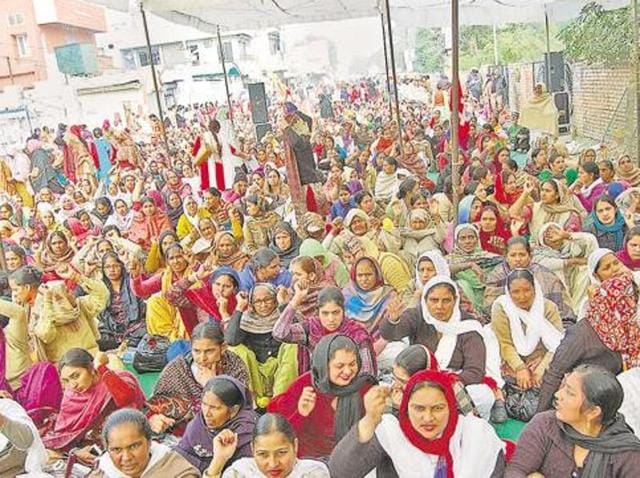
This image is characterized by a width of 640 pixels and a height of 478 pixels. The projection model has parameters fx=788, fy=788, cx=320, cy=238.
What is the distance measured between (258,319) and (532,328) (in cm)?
133

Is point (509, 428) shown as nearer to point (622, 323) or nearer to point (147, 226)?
point (622, 323)

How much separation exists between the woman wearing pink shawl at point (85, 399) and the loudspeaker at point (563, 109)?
1248 cm

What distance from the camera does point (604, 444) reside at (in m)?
2.33

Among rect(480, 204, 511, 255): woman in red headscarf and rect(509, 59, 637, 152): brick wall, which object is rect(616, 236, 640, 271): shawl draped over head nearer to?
rect(480, 204, 511, 255): woman in red headscarf

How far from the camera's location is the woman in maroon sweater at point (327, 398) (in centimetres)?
294

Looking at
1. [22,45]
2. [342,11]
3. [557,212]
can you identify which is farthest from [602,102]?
[22,45]

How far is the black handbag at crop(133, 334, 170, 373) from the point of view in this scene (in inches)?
194

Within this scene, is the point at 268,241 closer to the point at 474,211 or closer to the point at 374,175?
the point at 474,211

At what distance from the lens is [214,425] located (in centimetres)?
282

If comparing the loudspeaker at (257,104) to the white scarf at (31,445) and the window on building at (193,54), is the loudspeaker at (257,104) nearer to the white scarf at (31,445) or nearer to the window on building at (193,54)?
the white scarf at (31,445)

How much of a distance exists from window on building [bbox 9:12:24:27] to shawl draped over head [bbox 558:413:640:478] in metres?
24.9

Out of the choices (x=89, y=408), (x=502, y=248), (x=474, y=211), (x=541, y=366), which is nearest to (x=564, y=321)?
(x=541, y=366)

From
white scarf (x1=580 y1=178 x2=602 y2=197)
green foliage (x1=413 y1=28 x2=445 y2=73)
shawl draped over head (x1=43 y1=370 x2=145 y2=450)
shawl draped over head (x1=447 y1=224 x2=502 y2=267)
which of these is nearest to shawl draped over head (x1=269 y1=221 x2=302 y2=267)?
shawl draped over head (x1=447 y1=224 x2=502 y2=267)

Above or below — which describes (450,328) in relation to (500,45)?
below
